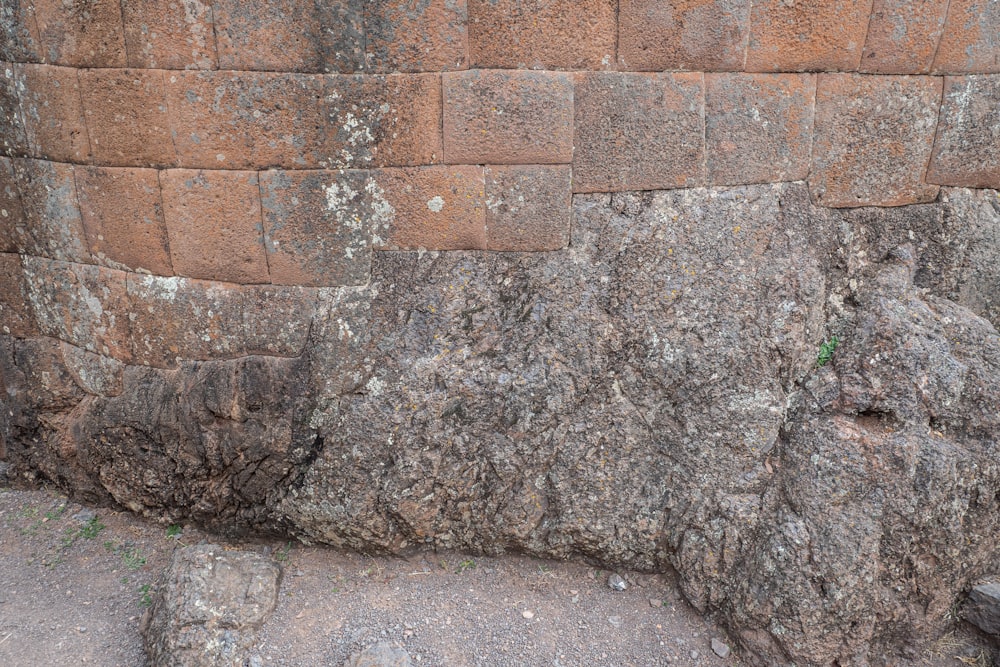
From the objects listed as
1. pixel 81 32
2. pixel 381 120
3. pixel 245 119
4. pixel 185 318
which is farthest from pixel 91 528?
pixel 381 120

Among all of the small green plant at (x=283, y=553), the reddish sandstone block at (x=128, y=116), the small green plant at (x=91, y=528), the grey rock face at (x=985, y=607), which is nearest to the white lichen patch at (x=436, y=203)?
the reddish sandstone block at (x=128, y=116)

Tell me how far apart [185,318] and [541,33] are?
200 centimetres

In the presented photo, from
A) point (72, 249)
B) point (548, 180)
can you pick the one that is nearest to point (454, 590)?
point (548, 180)

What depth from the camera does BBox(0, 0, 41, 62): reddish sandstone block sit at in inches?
123

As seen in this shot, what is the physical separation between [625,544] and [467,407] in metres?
1.00

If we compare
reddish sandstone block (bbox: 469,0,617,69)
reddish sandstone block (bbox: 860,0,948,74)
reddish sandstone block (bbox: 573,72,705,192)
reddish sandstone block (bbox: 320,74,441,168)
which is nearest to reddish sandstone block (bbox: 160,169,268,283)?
reddish sandstone block (bbox: 320,74,441,168)

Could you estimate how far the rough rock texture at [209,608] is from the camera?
2979mm

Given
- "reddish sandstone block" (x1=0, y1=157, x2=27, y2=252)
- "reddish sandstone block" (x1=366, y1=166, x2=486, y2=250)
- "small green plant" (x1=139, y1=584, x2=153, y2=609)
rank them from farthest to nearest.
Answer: "reddish sandstone block" (x1=0, y1=157, x2=27, y2=252) → "small green plant" (x1=139, y1=584, x2=153, y2=609) → "reddish sandstone block" (x1=366, y1=166, x2=486, y2=250)

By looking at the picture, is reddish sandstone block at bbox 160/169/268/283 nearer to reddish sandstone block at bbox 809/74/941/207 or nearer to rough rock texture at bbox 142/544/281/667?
rough rock texture at bbox 142/544/281/667

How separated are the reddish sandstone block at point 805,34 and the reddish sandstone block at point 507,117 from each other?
0.83 m

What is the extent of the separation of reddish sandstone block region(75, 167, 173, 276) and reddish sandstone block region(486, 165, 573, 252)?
1.45 metres

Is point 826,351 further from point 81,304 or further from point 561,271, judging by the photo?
point 81,304

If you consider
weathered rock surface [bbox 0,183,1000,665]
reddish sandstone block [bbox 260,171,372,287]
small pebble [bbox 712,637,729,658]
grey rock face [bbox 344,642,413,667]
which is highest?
reddish sandstone block [bbox 260,171,372,287]

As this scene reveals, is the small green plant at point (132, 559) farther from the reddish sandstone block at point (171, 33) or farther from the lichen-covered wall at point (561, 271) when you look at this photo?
the reddish sandstone block at point (171, 33)
